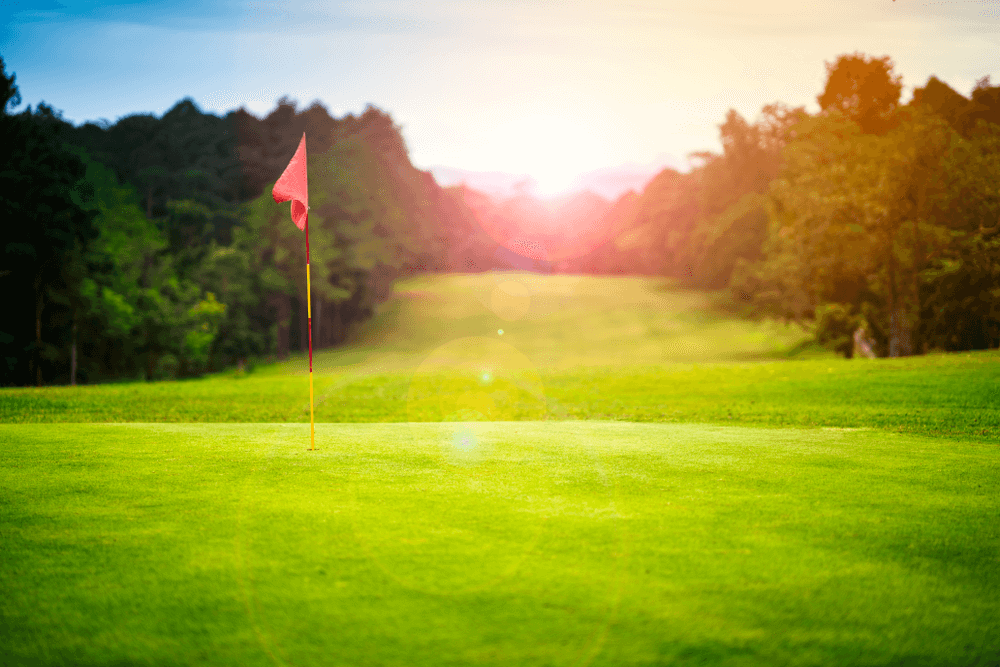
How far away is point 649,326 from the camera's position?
51.0 meters

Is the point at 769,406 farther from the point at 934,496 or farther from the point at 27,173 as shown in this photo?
the point at 27,173

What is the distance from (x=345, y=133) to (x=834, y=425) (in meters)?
55.8

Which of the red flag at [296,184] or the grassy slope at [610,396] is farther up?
the red flag at [296,184]

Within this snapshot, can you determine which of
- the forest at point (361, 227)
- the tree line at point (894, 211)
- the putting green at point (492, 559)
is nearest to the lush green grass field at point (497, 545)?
the putting green at point (492, 559)

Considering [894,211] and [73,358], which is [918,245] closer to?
[894,211]

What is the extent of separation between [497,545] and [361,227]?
5278 cm

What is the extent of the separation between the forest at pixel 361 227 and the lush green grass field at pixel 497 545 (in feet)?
61.5

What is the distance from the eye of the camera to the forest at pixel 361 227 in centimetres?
2727

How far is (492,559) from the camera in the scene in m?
4.73

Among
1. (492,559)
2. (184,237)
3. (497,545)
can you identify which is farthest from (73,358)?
(492,559)

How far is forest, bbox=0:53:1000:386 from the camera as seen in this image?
27.3 metres

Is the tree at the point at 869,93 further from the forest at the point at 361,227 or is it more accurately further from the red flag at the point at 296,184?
the red flag at the point at 296,184

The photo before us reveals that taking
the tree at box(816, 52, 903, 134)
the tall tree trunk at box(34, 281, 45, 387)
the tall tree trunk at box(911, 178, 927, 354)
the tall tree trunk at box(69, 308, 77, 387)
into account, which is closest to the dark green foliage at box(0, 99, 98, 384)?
the tall tree trunk at box(34, 281, 45, 387)

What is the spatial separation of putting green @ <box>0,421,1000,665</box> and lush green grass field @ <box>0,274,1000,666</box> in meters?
0.02
